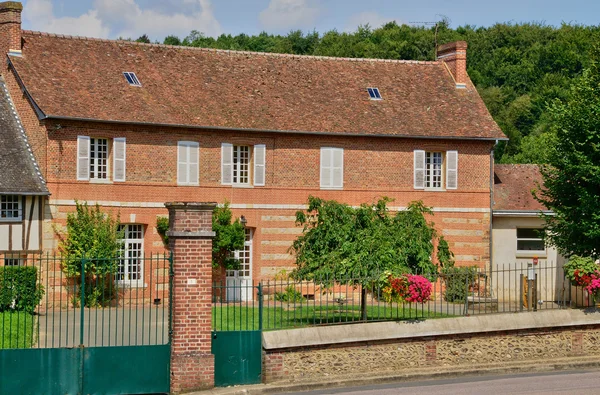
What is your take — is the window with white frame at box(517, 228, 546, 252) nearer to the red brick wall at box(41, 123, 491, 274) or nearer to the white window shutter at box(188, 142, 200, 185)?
the red brick wall at box(41, 123, 491, 274)

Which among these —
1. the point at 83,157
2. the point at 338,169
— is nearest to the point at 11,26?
the point at 83,157

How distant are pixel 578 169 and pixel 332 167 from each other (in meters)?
10.3

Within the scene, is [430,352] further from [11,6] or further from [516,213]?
[11,6]

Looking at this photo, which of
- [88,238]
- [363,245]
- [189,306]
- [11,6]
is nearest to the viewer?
[189,306]

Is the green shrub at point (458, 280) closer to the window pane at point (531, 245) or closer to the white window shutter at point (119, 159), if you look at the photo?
the window pane at point (531, 245)

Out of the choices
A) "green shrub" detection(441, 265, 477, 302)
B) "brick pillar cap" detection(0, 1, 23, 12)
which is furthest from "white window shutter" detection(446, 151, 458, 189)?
"brick pillar cap" detection(0, 1, 23, 12)

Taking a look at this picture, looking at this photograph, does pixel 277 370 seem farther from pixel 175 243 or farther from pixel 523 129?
pixel 523 129

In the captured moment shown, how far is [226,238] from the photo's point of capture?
30562mm

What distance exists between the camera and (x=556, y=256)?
3347 centimetres

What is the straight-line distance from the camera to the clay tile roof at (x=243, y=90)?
30.1 metres

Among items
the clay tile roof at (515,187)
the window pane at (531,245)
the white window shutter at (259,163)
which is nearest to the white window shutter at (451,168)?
the clay tile roof at (515,187)

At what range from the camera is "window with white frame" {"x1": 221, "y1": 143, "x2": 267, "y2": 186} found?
A: 31.4 m

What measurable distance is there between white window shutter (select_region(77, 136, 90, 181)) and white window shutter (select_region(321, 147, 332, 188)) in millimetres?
7476

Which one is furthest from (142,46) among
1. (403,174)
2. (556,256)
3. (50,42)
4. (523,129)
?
(523,129)
